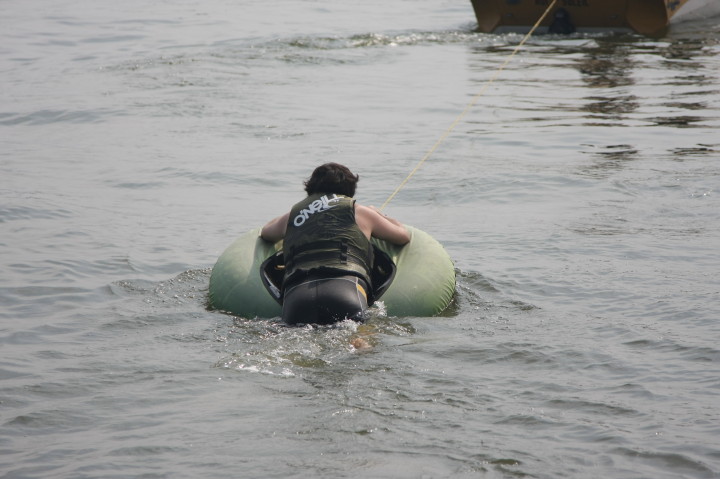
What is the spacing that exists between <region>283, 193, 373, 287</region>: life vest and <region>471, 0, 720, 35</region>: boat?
15258 mm

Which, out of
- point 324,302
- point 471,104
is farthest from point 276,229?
point 471,104

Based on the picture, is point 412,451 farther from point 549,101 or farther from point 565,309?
point 549,101

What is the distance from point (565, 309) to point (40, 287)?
412 centimetres

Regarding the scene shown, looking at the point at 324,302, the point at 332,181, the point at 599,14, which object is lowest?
the point at 324,302

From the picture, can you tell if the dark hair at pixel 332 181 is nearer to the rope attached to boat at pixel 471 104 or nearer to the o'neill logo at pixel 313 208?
the o'neill logo at pixel 313 208

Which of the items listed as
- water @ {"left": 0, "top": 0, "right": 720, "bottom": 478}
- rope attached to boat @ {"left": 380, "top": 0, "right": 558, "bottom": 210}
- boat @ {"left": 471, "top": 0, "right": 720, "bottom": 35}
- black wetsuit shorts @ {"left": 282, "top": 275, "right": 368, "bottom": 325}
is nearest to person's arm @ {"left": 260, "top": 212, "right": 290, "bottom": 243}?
water @ {"left": 0, "top": 0, "right": 720, "bottom": 478}

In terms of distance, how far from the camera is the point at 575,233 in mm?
8953

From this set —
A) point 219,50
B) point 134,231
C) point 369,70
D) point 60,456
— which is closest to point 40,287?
point 134,231

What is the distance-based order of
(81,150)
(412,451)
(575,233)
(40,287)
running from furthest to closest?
(81,150) < (575,233) < (40,287) < (412,451)

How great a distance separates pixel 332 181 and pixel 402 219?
2913 mm

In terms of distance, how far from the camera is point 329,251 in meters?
6.53

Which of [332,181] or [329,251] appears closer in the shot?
[329,251]

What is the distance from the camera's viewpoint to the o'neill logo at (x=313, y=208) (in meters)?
6.73

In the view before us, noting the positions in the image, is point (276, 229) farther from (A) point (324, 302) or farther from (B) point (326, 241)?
(A) point (324, 302)
